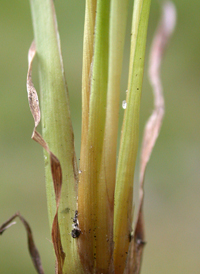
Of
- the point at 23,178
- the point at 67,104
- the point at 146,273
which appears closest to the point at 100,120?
the point at 67,104

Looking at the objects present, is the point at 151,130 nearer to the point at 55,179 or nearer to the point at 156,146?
the point at 55,179

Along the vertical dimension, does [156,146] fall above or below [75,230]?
below

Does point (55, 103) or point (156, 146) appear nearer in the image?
point (55, 103)

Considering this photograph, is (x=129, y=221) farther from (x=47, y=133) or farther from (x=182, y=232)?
(x=182, y=232)

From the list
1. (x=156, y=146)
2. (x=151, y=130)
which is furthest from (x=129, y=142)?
(x=156, y=146)

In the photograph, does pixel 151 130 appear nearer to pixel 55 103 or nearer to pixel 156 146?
pixel 55 103

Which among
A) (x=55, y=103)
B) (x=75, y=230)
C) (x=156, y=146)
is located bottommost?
(x=156, y=146)

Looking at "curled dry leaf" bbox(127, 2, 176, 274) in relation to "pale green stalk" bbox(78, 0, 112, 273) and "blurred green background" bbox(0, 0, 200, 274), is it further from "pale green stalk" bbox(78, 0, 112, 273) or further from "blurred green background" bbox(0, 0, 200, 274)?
"blurred green background" bbox(0, 0, 200, 274)
